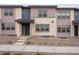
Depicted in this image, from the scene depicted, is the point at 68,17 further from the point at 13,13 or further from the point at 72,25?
the point at 13,13

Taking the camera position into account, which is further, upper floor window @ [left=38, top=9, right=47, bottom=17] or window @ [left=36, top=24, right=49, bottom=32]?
upper floor window @ [left=38, top=9, right=47, bottom=17]

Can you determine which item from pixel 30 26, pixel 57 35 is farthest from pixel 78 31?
pixel 30 26

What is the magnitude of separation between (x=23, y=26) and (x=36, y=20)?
263cm

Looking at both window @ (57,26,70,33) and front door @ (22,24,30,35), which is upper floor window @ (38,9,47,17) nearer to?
front door @ (22,24,30,35)

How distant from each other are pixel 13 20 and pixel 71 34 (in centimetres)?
1003

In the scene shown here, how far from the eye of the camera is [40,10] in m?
33.8

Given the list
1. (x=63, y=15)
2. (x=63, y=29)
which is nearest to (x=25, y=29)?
(x=63, y=29)

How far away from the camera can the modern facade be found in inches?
1321

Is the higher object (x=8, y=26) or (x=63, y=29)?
Answer: (x=8, y=26)

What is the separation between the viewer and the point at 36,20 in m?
33.6

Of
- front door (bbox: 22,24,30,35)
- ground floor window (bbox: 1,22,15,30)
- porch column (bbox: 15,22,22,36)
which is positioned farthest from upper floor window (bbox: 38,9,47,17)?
ground floor window (bbox: 1,22,15,30)

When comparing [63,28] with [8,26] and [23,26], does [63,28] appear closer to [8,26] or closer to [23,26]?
[23,26]

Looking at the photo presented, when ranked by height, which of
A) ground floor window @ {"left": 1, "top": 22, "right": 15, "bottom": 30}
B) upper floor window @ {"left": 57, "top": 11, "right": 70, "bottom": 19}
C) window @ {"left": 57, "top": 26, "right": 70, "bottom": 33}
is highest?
upper floor window @ {"left": 57, "top": 11, "right": 70, "bottom": 19}

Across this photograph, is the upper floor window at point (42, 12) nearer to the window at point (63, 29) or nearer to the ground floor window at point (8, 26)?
the window at point (63, 29)
